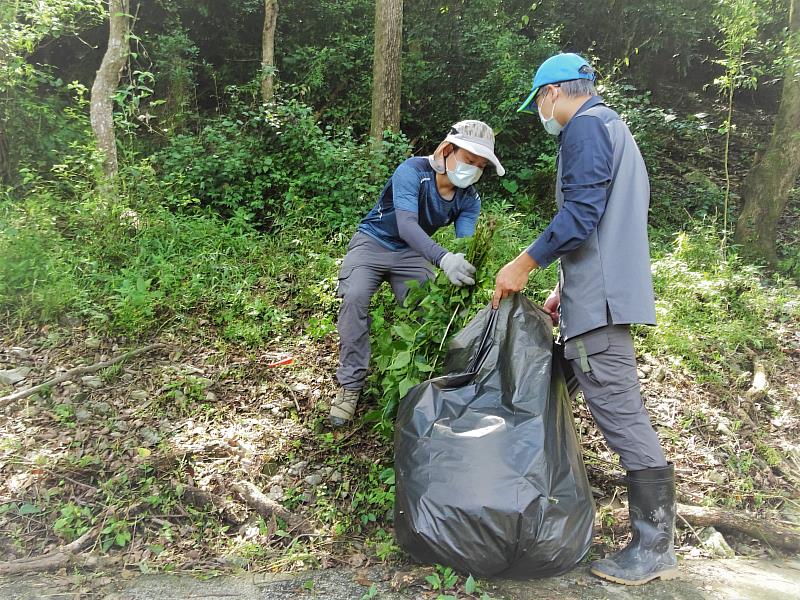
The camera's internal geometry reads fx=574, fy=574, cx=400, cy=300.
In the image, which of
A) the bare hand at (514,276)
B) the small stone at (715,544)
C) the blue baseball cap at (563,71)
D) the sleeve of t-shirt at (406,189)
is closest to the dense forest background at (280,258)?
the small stone at (715,544)

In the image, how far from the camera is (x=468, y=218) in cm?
312

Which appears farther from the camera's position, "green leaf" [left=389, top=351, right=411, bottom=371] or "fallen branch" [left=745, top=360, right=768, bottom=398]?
"fallen branch" [left=745, top=360, right=768, bottom=398]

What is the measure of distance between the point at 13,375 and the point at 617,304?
3330mm

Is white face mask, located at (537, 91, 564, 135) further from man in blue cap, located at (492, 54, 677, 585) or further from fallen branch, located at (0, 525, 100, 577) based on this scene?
fallen branch, located at (0, 525, 100, 577)

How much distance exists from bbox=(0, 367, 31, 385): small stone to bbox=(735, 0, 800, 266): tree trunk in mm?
6420

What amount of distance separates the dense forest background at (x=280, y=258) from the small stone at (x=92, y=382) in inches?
0.5

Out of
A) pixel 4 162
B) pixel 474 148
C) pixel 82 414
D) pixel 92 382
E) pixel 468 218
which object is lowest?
pixel 82 414

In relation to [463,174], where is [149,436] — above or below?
below

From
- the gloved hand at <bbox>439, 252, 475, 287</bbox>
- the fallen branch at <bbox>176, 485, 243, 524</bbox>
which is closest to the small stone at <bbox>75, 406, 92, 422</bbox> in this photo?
the fallen branch at <bbox>176, 485, 243, 524</bbox>

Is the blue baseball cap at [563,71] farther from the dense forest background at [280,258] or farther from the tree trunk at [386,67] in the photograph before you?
the tree trunk at [386,67]

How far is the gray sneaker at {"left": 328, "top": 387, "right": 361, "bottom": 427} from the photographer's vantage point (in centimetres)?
307

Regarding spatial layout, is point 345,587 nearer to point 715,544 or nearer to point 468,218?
point 715,544

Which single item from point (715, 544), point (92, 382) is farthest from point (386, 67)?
point (715, 544)

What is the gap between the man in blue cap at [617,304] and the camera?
208cm
